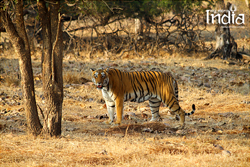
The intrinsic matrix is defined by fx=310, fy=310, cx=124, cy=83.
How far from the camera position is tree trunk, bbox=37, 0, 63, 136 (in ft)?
16.1

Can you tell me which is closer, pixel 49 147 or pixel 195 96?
pixel 49 147

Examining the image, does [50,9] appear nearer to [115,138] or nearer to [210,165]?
[115,138]

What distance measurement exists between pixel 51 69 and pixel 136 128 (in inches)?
75.7

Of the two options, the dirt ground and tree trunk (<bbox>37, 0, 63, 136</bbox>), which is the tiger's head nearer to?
the dirt ground

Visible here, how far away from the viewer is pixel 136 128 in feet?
18.9

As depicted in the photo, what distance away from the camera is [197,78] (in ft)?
35.2

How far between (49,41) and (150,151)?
2.33 m

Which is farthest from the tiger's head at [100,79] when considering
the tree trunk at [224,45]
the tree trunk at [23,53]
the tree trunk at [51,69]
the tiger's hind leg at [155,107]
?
the tree trunk at [224,45]

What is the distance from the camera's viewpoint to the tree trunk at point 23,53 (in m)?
4.67

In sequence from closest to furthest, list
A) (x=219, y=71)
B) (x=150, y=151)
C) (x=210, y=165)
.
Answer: (x=210, y=165)
(x=150, y=151)
(x=219, y=71)

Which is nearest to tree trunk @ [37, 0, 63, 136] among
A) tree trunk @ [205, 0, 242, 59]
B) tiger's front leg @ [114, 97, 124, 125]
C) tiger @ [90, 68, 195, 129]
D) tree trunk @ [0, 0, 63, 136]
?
tree trunk @ [0, 0, 63, 136]

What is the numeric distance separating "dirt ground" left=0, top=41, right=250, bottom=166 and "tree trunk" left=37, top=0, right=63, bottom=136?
35 cm

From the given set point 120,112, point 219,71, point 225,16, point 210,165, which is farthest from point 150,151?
point 225,16

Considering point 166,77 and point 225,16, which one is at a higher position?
point 225,16
